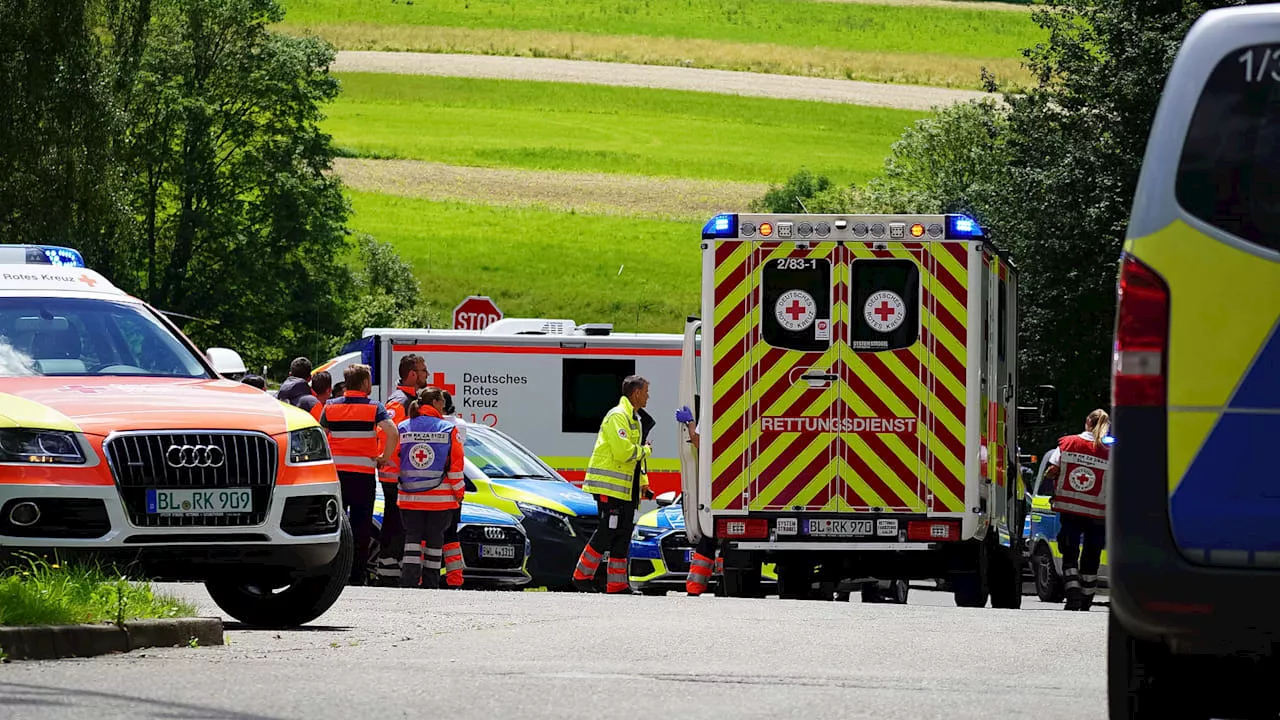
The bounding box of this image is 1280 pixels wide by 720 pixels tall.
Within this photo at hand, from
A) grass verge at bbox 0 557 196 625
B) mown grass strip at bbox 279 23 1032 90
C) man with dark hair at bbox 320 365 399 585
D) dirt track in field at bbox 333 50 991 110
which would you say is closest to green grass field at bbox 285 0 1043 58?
mown grass strip at bbox 279 23 1032 90

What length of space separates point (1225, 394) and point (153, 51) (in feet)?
181

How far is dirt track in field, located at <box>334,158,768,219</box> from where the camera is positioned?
7900cm

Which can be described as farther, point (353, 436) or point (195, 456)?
point (353, 436)

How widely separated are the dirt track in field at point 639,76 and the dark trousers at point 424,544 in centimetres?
7654

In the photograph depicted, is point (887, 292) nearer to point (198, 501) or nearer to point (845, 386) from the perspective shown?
point (845, 386)

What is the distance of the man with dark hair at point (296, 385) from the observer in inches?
781

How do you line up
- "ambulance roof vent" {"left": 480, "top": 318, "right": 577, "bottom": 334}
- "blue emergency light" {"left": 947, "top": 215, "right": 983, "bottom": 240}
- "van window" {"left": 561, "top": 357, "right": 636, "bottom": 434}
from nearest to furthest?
"blue emergency light" {"left": 947, "top": 215, "right": 983, "bottom": 240}, "van window" {"left": 561, "top": 357, "right": 636, "bottom": 434}, "ambulance roof vent" {"left": 480, "top": 318, "right": 577, "bottom": 334}

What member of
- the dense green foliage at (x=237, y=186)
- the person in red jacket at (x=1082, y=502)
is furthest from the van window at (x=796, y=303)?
the dense green foliage at (x=237, y=186)

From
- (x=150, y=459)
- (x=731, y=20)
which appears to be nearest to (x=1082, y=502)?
(x=150, y=459)

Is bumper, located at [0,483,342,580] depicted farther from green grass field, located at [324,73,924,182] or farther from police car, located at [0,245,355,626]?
green grass field, located at [324,73,924,182]

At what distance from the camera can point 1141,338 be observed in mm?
5855

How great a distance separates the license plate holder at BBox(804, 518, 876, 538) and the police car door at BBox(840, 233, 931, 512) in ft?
1.20

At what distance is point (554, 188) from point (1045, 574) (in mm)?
59327

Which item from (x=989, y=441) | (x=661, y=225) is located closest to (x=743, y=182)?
(x=661, y=225)
